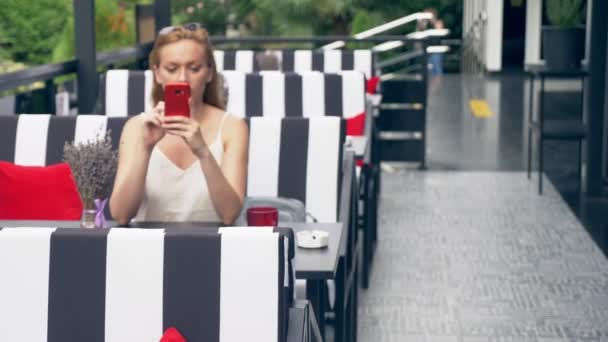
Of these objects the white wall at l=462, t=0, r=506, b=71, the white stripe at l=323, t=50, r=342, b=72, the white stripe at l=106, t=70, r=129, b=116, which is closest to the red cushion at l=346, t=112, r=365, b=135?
the white stripe at l=106, t=70, r=129, b=116

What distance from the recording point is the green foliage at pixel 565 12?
26.3 ft

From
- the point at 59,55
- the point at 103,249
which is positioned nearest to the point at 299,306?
the point at 103,249

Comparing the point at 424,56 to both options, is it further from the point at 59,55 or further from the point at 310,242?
the point at 310,242

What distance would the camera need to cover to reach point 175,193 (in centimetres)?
342

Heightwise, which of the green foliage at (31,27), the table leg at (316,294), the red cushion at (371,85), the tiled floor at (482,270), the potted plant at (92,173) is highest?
the green foliage at (31,27)

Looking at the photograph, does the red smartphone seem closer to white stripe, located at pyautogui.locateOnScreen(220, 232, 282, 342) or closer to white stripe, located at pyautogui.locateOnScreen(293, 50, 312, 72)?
white stripe, located at pyautogui.locateOnScreen(220, 232, 282, 342)

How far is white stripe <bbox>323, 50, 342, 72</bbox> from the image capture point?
A: 770 cm

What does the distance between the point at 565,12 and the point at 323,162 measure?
434 centimetres

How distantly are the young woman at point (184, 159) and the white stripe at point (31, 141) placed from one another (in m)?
0.85

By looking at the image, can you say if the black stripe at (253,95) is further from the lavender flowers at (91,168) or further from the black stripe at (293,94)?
the lavender flowers at (91,168)

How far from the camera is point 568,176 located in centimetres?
850

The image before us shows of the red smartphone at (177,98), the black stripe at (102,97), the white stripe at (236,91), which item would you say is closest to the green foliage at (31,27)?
the black stripe at (102,97)

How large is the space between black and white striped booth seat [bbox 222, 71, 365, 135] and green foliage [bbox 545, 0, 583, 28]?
2598 millimetres

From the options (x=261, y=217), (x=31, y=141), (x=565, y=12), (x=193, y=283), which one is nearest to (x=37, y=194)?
(x=31, y=141)
